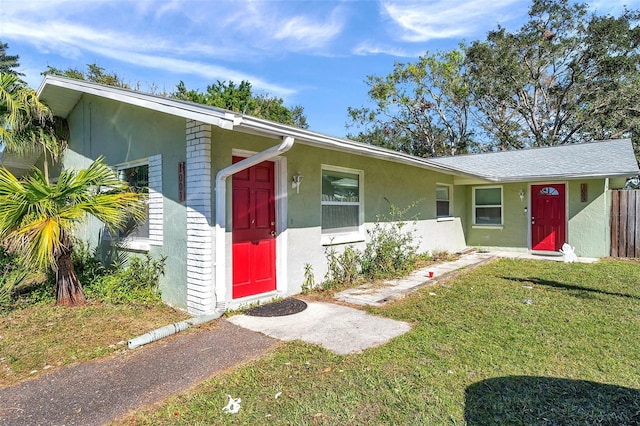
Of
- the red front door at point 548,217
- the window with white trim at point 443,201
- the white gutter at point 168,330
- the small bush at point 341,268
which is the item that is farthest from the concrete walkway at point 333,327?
the red front door at point 548,217

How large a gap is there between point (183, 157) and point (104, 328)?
2472 mm

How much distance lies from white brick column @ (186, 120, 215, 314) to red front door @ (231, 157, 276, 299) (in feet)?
1.64

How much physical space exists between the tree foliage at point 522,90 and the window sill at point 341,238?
18955mm

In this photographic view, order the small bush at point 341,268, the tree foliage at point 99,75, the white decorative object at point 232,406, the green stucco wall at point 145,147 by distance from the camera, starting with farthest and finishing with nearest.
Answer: the tree foliage at point 99,75 < the small bush at point 341,268 < the green stucco wall at point 145,147 < the white decorative object at point 232,406

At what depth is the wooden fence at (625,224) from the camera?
1030 centimetres

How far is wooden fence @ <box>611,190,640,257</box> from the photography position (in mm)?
10297

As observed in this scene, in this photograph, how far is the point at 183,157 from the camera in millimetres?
5254

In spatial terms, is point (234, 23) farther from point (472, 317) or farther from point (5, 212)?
point (472, 317)

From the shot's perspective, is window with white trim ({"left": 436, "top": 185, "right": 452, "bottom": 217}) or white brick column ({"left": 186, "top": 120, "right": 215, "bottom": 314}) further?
window with white trim ({"left": 436, "top": 185, "right": 452, "bottom": 217})

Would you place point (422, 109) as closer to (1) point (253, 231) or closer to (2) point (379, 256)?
(2) point (379, 256)

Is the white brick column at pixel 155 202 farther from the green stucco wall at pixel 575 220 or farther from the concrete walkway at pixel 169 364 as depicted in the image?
the green stucco wall at pixel 575 220

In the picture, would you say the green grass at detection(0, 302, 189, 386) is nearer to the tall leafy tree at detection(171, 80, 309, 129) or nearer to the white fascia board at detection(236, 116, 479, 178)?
the white fascia board at detection(236, 116, 479, 178)

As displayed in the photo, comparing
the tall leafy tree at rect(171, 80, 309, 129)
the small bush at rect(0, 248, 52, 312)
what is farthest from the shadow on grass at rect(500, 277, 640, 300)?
the tall leafy tree at rect(171, 80, 309, 129)

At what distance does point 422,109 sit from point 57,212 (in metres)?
25.1
